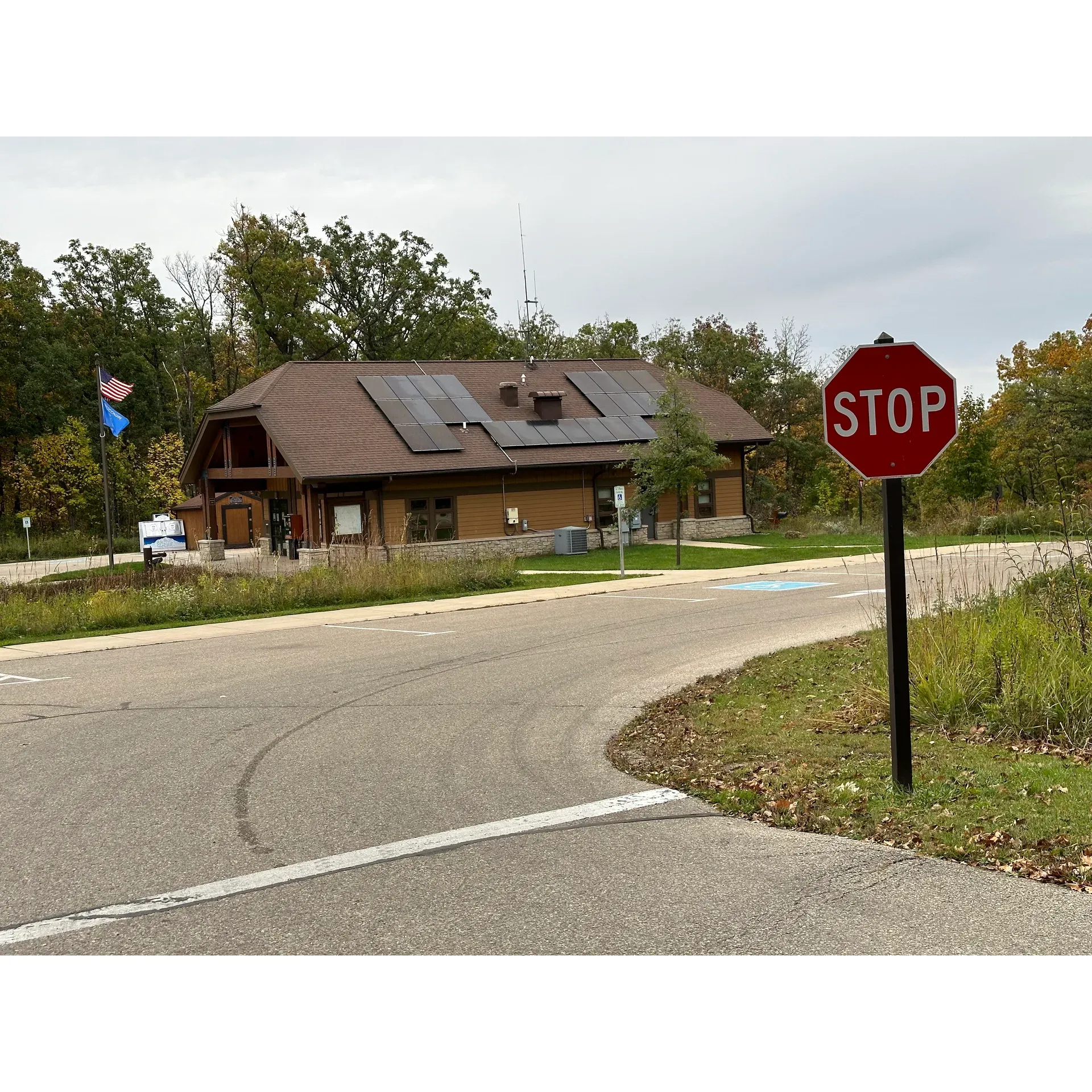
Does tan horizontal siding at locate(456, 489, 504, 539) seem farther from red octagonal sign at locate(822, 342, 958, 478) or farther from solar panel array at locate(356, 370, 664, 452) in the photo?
red octagonal sign at locate(822, 342, 958, 478)

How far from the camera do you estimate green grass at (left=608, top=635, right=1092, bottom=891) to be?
6.41 metres

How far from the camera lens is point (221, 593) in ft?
76.4

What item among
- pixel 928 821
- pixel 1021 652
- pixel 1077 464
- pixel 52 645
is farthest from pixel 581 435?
pixel 928 821

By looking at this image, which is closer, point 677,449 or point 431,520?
point 677,449

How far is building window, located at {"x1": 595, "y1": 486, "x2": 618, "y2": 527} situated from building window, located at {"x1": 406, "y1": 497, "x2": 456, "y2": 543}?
20.6ft

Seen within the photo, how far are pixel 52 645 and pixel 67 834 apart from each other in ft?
39.9

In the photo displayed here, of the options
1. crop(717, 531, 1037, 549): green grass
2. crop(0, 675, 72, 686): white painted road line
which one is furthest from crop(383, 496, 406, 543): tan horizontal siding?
crop(0, 675, 72, 686): white painted road line

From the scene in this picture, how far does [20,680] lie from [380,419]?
81.8ft

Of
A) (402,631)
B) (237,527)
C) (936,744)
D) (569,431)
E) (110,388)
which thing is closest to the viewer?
(936,744)

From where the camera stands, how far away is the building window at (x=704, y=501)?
147ft

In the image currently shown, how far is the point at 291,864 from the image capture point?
6.61 meters

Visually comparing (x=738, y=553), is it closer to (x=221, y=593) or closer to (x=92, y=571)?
(x=221, y=593)

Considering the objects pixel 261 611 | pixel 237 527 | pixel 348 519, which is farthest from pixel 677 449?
pixel 237 527

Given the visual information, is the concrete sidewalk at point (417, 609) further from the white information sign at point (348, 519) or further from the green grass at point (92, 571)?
the green grass at point (92, 571)
